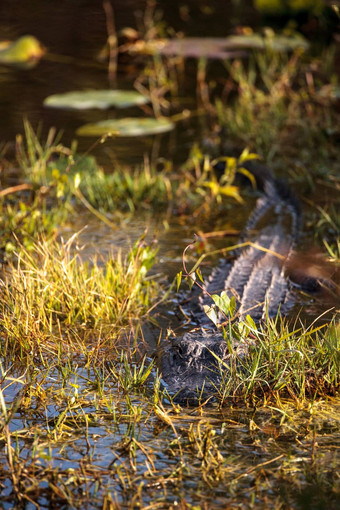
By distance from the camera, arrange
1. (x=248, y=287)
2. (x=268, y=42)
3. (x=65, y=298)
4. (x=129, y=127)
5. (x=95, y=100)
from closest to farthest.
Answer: (x=65, y=298) → (x=248, y=287) → (x=129, y=127) → (x=95, y=100) → (x=268, y=42)

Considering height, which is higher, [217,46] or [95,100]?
[217,46]

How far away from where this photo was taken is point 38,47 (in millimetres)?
9195

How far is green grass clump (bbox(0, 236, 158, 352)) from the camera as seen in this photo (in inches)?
138

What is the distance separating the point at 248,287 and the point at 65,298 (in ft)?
3.36

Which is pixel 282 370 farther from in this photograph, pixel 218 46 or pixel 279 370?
pixel 218 46

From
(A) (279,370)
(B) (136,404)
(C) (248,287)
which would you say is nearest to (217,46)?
(C) (248,287)

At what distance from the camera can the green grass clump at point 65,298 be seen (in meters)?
3.52

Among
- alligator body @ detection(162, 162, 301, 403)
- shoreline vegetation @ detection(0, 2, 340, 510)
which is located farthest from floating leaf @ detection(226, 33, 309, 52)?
shoreline vegetation @ detection(0, 2, 340, 510)

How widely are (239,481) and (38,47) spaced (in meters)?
7.65

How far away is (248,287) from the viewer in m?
4.16

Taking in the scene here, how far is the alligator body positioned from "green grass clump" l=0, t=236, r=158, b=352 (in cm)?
38

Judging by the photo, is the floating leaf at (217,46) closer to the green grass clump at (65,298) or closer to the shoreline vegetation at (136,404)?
the shoreline vegetation at (136,404)

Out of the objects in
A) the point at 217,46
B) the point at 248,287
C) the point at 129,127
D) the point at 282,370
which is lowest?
the point at 248,287

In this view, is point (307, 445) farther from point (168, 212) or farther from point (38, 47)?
point (38, 47)
